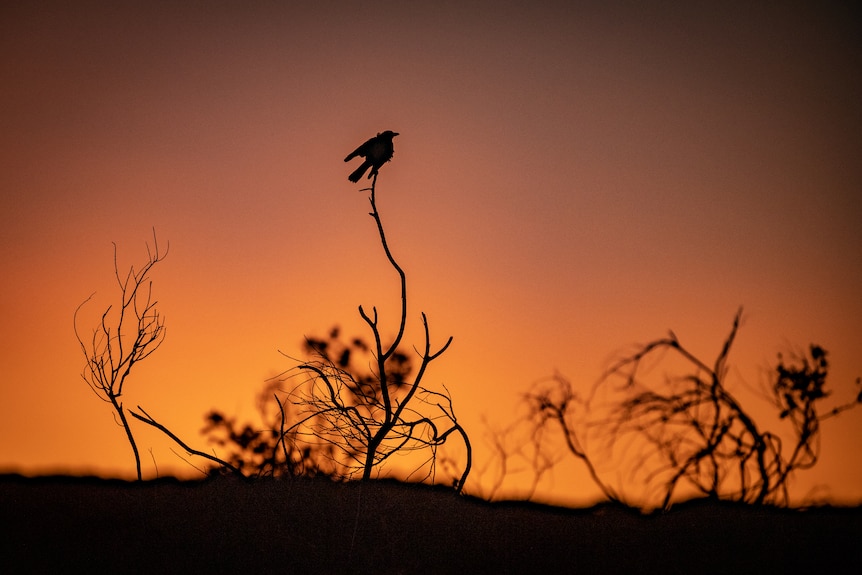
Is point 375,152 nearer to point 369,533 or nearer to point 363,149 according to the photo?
point 363,149

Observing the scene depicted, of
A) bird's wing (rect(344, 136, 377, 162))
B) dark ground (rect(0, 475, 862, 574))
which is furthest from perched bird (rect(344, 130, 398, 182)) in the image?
dark ground (rect(0, 475, 862, 574))

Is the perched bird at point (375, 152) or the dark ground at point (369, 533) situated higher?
the perched bird at point (375, 152)

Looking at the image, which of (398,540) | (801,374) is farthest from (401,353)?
(801,374)

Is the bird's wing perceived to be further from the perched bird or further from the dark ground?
the dark ground

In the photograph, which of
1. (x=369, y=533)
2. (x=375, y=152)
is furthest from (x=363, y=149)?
(x=369, y=533)

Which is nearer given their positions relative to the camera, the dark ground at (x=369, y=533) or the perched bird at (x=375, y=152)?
the dark ground at (x=369, y=533)

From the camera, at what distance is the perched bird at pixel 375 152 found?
265 centimetres

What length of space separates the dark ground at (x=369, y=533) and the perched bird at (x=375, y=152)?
1366mm

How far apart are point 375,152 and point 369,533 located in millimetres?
1564

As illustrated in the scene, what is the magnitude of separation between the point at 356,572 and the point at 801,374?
211cm

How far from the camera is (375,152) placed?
2.65m

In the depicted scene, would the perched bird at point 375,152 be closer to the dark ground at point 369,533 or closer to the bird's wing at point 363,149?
the bird's wing at point 363,149

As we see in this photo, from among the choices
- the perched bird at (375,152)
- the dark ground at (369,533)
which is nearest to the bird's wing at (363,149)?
the perched bird at (375,152)

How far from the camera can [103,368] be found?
2689 mm
